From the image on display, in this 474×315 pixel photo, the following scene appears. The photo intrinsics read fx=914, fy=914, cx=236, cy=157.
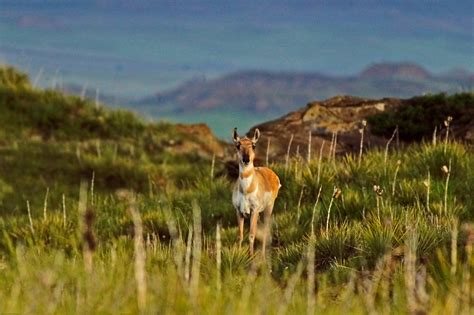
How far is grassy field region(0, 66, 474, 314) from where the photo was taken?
16.2 ft

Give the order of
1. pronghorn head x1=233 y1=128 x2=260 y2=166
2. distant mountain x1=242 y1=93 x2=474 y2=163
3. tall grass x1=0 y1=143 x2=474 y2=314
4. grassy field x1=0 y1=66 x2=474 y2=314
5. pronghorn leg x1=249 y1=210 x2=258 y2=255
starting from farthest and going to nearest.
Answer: distant mountain x1=242 y1=93 x2=474 y2=163 → pronghorn head x1=233 y1=128 x2=260 y2=166 → pronghorn leg x1=249 y1=210 x2=258 y2=255 → grassy field x1=0 y1=66 x2=474 y2=314 → tall grass x1=0 y1=143 x2=474 y2=314

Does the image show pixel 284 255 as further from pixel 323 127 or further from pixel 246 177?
pixel 323 127

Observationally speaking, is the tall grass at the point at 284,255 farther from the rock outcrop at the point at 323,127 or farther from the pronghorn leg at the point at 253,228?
the rock outcrop at the point at 323,127

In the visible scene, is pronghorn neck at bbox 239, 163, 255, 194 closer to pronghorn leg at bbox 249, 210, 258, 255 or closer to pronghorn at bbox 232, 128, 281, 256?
pronghorn at bbox 232, 128, 281, 256

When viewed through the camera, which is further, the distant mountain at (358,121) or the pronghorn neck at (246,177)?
the distant mountain at (358,121)

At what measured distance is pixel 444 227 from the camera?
329 inches

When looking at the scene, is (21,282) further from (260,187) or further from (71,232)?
(71,232)

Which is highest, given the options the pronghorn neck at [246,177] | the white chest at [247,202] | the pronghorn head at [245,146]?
the pronghorn head at [245,146]

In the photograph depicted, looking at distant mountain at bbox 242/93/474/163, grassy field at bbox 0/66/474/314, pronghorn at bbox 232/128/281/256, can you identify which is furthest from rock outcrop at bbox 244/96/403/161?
pronghorn at bbox 232/128/281/256

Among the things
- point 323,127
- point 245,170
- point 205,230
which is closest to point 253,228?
point 245,170

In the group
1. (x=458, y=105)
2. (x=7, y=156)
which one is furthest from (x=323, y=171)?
(x=7, y=156)

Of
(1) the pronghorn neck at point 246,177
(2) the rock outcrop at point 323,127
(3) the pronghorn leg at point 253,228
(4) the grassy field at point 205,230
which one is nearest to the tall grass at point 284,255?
(4) the grassy field at point 205,230

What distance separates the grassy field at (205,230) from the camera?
4949 mm

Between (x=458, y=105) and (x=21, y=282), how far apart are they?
42.0ft
